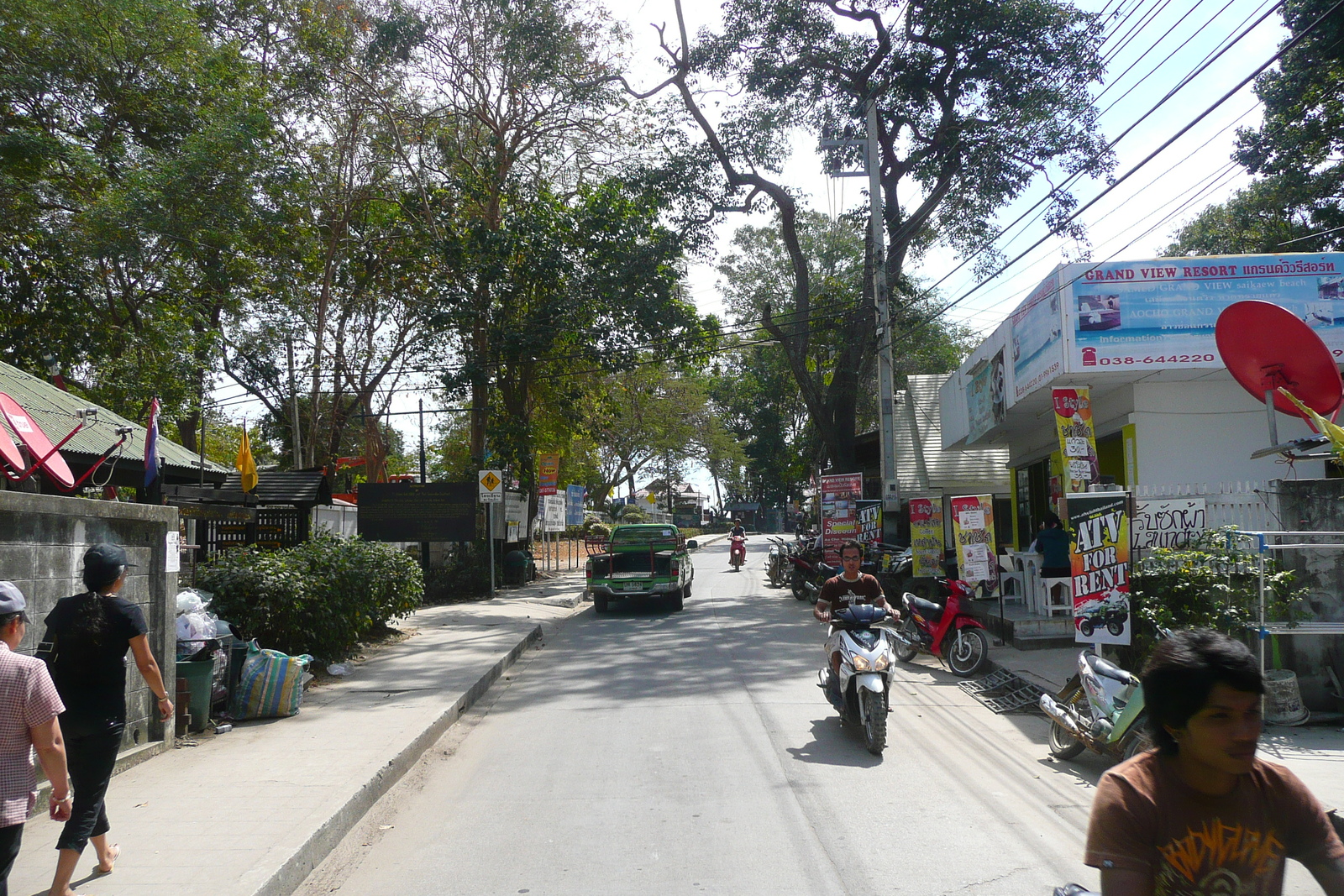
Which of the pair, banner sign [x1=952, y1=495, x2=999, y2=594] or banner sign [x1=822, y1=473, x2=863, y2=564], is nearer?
banner sign [x1=952, y1=495, x2=999, y2=594]

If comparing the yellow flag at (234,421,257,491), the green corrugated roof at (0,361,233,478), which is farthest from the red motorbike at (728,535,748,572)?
the yellow flag at (234,421,257,491)

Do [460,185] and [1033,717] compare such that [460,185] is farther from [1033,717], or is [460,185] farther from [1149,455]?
[1033,717]

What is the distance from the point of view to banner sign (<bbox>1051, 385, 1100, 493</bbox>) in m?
12.4

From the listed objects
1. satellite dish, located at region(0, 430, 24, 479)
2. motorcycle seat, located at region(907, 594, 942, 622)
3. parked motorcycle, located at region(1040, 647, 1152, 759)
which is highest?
satellite dish, located at region(0, 430, 24, 479)

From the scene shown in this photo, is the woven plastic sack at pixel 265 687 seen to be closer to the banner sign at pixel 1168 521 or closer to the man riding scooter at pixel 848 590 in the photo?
the man riding scooter at pixel 848 590

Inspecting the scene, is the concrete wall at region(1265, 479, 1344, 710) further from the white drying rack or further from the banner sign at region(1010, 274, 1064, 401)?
the banner sign at region(1010, 274, 1064, 401)

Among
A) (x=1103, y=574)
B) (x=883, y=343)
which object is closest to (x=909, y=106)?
(x=883, y=343)

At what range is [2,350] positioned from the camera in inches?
762

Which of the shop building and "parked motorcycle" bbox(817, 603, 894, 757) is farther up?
the shop building

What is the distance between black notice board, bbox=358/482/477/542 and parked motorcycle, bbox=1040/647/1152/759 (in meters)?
16.6

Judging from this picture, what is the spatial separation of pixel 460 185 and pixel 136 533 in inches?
793

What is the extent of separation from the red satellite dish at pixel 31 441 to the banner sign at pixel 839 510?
16523 millimetres

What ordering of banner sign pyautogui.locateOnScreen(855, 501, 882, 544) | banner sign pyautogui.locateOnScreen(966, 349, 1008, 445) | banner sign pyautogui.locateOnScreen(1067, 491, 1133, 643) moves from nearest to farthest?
banner sign pyautogui.locateOnScreen(1067, 491, 1133, 643), banner sign pyautogui.locateOnScreen(966, 349, 1008, 445), banner sign pyautogui.locateOnScreen(855, 501, 882, 544)

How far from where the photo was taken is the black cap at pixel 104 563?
4867 mm
